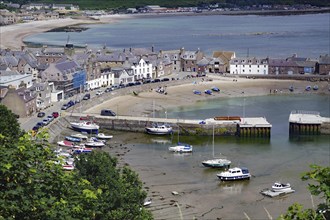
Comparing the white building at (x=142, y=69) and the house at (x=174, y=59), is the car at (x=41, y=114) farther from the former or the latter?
the house at (x=174, y=59)

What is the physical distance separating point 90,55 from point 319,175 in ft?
123

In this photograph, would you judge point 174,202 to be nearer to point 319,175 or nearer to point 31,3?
point 319,175

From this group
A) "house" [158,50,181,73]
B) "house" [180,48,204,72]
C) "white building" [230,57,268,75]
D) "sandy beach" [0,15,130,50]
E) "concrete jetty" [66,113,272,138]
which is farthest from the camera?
"sandy beach" [0,15,130,50]

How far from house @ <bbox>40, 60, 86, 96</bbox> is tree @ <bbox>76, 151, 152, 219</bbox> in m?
20.3

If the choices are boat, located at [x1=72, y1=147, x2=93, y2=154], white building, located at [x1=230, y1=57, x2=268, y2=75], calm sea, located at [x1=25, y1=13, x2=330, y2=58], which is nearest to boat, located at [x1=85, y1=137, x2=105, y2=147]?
boat, located at [x1=72, y1=147, x2=93, y2=154]

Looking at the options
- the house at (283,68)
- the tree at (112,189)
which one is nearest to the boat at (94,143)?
the tree at (112,189)

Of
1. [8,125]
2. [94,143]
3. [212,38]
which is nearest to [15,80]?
[94,143]

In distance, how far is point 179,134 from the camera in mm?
28547

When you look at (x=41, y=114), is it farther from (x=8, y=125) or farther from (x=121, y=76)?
(x=121, y=76)

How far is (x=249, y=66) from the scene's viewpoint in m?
45.7

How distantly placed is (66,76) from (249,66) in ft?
50.7

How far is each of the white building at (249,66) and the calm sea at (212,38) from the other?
33.9 ft

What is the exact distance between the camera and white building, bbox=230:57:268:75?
45656 mm

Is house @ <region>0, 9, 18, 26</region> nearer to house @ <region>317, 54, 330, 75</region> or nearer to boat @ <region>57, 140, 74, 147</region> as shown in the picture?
house @ <region>317, 54, 330, 75</region>
